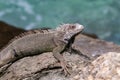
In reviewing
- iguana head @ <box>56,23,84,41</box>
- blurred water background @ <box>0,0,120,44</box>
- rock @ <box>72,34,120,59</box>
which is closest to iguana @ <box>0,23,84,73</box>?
iguana head @ <box>56,23,84,41</box>

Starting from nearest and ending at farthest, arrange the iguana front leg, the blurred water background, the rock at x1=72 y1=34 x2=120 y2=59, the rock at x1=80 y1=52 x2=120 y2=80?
the rock at x1=80 y1=52 x2=120 y2=80 → the iguana front leg → the rock at x1=72 y1=34 x2=120 y2=59 → the blurred water background

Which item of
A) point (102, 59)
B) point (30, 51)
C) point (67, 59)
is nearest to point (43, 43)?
point (30, 51)

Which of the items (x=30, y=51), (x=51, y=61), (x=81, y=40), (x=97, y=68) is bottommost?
(x=97, y=68)

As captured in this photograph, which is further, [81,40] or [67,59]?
[81,40]

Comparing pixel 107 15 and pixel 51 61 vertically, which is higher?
pixel 107 15

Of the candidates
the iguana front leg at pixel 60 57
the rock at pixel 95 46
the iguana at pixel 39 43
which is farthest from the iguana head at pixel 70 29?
the rock at pixel 95 46

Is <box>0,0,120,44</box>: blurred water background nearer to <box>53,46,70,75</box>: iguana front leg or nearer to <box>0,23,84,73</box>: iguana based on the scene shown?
<box>0,23,84,73</box>: iguana

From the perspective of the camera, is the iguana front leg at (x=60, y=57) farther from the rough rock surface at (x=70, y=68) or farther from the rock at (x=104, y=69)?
the rock at (x=104, y=69)

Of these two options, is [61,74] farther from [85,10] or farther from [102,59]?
[85,10]
